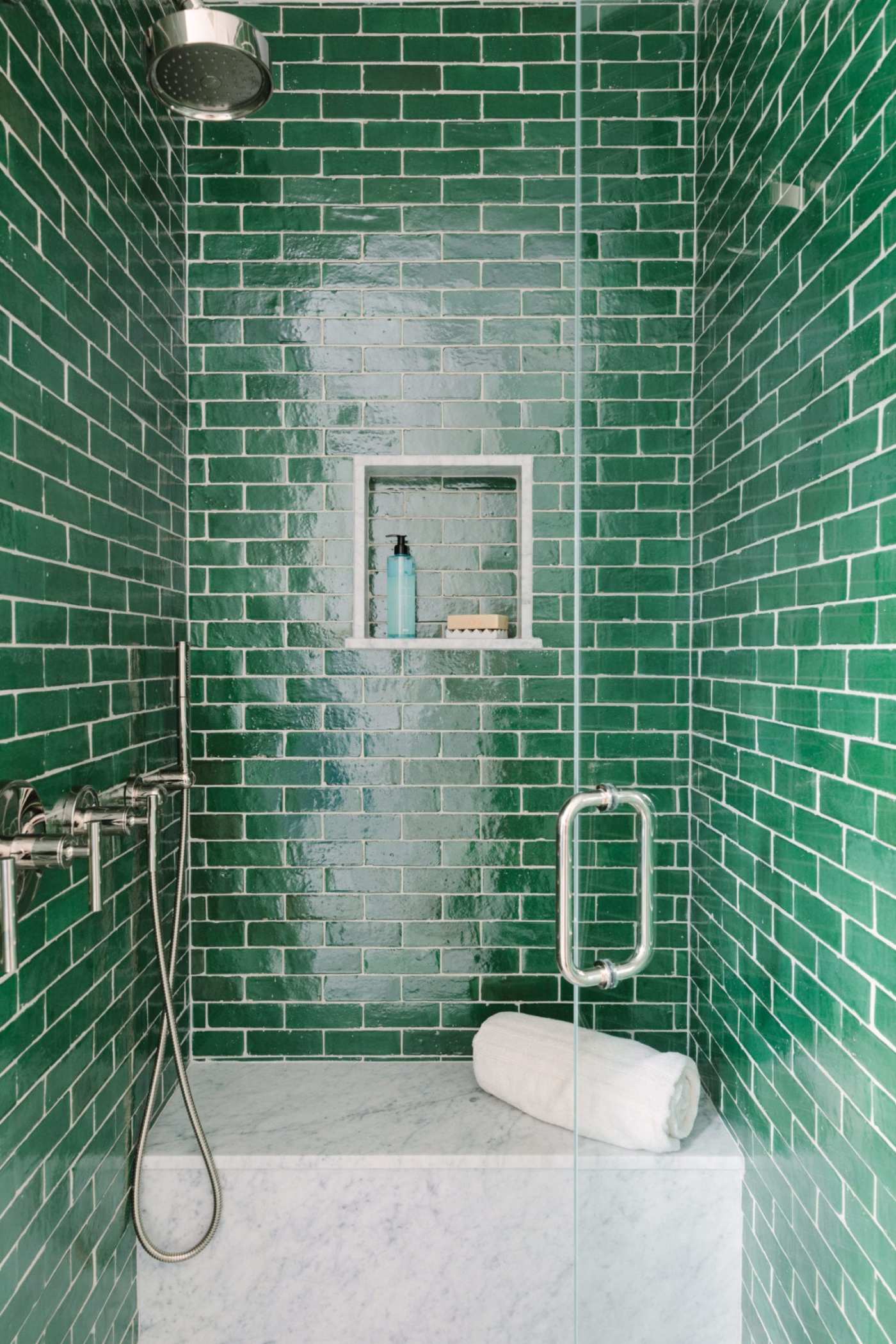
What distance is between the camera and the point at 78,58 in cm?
162

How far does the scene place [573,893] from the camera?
1.27 m

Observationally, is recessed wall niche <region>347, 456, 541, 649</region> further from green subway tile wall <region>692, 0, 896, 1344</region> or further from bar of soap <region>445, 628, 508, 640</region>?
green subway tile wall <region>692, 0, 896, 1344</region>

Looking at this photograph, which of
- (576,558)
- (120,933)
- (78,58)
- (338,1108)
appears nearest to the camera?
(576,558)

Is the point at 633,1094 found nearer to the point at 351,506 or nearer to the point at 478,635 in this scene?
the point at 478,635

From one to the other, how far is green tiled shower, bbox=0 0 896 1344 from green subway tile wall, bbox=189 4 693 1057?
10mm

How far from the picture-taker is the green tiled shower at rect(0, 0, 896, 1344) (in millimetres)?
922

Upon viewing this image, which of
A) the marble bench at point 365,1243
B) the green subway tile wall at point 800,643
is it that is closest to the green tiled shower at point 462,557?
the green subway tile wall at point 800,643

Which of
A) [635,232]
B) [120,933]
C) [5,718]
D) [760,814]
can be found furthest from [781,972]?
[120,933]

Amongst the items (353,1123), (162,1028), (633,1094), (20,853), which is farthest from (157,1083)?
(633,1094)

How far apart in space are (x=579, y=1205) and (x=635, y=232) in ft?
4.64

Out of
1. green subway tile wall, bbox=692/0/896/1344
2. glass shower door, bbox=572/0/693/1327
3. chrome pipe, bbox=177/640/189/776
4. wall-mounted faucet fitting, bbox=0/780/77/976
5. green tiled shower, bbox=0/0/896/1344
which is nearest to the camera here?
green subway tile wall, bbox=692/0/896/1344

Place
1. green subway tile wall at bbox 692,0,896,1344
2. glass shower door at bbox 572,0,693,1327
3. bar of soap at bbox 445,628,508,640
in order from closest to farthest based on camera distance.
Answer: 1. green subway tile wall at bbox 692,0,896,1344
2. glass shower door at bbox 572,0,693,1327
3. bar of soap at bbox 445,628,508,640

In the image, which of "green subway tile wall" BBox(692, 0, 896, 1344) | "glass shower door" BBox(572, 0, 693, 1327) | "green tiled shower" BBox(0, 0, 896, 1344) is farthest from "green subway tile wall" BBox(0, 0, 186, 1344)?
"green subway tile wall" BBox(692, 0, 896, 1344)

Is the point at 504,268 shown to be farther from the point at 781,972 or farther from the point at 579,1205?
the point at 579,1205
